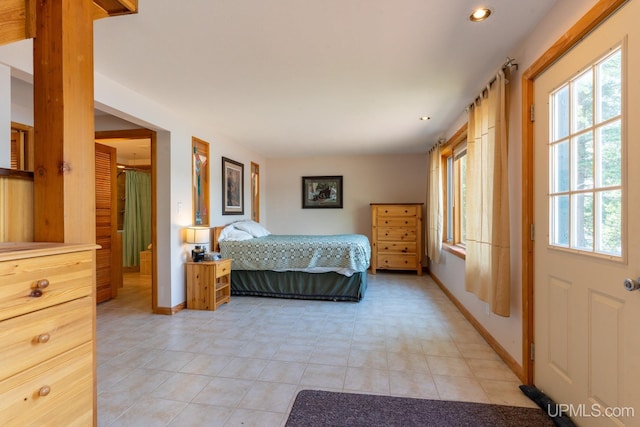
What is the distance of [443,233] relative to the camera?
4.75 metres

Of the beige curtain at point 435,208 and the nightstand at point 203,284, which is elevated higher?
the beige curtain at point 435,208

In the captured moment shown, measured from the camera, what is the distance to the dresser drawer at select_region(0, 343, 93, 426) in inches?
40.3

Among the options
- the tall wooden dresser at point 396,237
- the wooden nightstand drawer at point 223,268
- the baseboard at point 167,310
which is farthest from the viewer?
the tall wooden dresser at point 396,237

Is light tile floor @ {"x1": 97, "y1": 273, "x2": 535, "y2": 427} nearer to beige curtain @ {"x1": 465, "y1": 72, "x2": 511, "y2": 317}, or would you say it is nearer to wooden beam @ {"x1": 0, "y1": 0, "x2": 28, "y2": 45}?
beige curtain @ {"x1": 465, "y1": 72, "x2": 511, "y2": 317}

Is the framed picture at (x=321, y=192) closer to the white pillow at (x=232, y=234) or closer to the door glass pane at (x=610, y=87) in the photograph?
the white pillow at (x=232, y=234)

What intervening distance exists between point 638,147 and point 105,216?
5167 mm

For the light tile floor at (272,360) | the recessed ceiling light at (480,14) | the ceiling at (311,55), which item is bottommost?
the light tile floor at (272,360)

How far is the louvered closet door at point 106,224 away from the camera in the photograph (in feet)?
13.2

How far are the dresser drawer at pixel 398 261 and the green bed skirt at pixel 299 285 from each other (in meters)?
1.67

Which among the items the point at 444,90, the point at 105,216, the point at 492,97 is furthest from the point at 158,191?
the point at 492,97

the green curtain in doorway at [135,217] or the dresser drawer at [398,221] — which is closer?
the dresser drawer at [398,221]

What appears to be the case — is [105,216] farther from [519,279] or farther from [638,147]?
[638,147]

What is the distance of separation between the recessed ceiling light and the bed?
107 inches

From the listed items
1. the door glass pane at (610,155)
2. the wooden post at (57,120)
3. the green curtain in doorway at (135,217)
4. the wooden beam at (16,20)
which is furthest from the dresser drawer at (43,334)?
the green curtain in doorway at (135,217)
